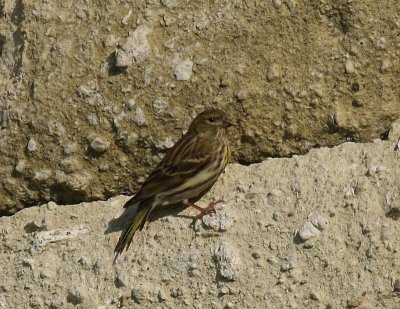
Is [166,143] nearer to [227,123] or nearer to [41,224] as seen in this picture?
[227,123]

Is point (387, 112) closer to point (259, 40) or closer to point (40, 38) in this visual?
point (259, 40)

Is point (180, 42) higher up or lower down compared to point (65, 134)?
higher up

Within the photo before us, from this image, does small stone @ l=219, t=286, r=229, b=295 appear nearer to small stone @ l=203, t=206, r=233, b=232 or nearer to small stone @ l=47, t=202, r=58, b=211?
small stone @ l=203, t=206, r=233, b=232

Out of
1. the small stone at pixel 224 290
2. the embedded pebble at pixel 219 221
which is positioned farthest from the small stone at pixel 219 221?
the small stone at pixel 224 290

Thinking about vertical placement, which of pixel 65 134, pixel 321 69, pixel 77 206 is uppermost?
pixel 321 69

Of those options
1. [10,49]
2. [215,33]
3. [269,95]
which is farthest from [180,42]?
[10,49]

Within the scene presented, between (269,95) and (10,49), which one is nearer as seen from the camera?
(269,95)

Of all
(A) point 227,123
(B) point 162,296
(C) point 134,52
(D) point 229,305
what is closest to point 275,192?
(A) point 227,123
